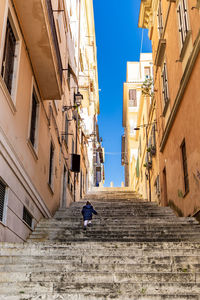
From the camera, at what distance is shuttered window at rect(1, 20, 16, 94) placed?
29.9 feet

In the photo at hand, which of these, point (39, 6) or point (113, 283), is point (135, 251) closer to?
point (113, 283)

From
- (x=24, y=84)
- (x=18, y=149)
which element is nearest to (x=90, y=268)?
(x=18, y=149)

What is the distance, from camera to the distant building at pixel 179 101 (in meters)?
11.6

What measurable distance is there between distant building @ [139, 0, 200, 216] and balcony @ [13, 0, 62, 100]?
13.0ft

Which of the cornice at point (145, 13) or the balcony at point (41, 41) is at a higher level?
the cornice at point (145, 13)

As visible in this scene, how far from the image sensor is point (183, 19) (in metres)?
13.2

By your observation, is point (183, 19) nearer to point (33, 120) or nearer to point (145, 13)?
point (33, 120)

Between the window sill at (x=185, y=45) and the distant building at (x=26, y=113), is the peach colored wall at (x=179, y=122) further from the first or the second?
the distant building at (x=26, y=113)

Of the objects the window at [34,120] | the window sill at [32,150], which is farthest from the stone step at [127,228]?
the window at [34,120]

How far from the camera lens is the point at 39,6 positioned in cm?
940

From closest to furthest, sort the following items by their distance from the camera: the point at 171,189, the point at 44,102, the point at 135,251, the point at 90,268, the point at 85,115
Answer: the point at 90,268, the point at 135,251, the point at 44,102, the point at 171,189, the point at 85,115

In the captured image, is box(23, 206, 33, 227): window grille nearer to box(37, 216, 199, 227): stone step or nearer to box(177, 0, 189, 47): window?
box(37, 216, 199, 227): stone step

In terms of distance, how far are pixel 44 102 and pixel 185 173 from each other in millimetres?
5276

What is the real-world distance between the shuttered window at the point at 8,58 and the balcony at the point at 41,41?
53 centimetres
